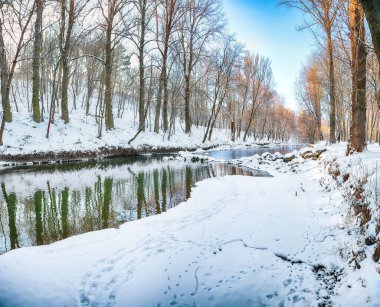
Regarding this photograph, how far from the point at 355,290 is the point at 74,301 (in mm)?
3221

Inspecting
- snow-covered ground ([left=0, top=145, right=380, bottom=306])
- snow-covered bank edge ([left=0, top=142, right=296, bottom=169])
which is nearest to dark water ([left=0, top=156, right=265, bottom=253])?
snow-covered ground ([left=0, top=145, right=380, bottom=306])

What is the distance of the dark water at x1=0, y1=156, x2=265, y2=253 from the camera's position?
19.5 feet

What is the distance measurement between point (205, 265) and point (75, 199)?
226 inches

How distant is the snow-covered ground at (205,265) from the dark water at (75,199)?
3.29ft

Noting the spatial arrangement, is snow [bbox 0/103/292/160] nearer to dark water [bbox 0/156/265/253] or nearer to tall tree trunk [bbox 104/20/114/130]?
tall tree trunk [bbox 104/20/114/130]

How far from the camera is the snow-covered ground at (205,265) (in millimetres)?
3309

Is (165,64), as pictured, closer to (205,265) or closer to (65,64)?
(65,64)

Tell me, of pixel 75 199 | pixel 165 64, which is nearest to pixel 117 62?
pixel 165 64

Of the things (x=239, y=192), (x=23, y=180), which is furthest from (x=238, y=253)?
(x=23, y=180)

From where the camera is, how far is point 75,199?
27.8ft

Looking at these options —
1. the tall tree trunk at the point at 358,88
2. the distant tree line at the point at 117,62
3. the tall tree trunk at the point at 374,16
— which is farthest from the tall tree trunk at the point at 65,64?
the tall tree trunk at the point at 374,16

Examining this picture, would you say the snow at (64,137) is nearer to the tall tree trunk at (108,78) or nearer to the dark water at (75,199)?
the tall tree trunk at (108,78)

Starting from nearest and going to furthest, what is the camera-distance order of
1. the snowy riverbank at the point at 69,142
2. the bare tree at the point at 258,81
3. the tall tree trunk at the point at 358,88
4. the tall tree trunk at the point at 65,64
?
the tall tree trunk at the point at 358,88 < the snowy riverbank at the point at 69,142 < the tall tree trunk at the point at 65,64 < the bare tree at the point at 258,81

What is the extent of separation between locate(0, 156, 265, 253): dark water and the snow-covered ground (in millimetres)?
1003
